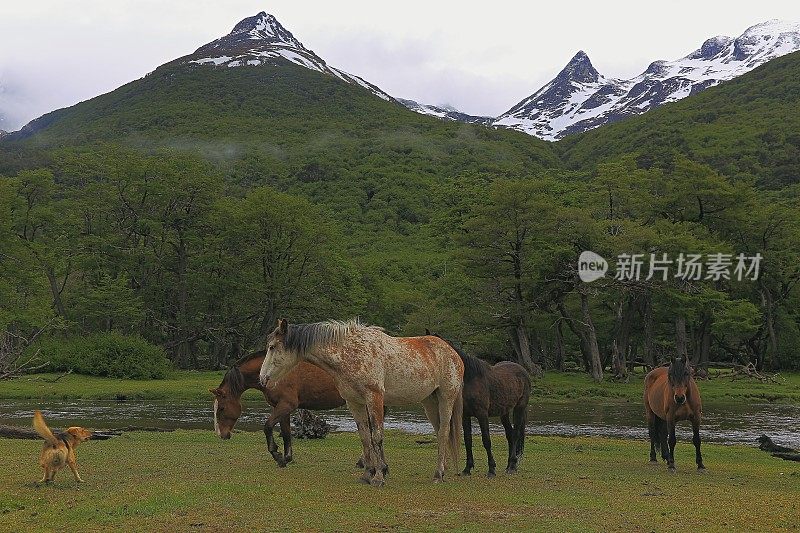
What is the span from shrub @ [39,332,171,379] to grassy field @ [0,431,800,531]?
32842mm

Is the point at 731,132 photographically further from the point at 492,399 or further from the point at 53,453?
the point at 53,453

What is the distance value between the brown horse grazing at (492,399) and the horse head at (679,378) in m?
2.90

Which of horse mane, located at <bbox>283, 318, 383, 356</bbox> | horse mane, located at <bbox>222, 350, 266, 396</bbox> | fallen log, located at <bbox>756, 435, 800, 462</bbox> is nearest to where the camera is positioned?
horse mane, located at <bbox>283, 318, 383, 356</bbox>

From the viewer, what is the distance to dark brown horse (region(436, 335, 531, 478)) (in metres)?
13.5

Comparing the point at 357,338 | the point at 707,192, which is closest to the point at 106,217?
the point at 707,192

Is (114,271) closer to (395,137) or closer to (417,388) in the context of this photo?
(417,388)

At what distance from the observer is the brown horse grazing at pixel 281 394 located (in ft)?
48.3

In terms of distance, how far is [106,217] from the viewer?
6306 cm

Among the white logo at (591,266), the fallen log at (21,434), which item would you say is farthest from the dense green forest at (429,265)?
the fallen log at (21,434)

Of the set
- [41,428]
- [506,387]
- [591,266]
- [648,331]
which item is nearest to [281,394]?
[506,387]

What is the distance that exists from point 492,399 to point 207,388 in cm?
3201

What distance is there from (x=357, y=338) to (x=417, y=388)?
1332 millimetres

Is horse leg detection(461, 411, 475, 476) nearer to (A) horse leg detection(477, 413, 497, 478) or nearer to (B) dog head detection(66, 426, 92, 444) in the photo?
(A) horse leg detection(477, 413, 497, 478)

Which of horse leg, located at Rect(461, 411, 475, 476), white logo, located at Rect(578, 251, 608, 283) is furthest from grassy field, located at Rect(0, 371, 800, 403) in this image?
horse leg, located at Rect(461, 411, 475, 476)
